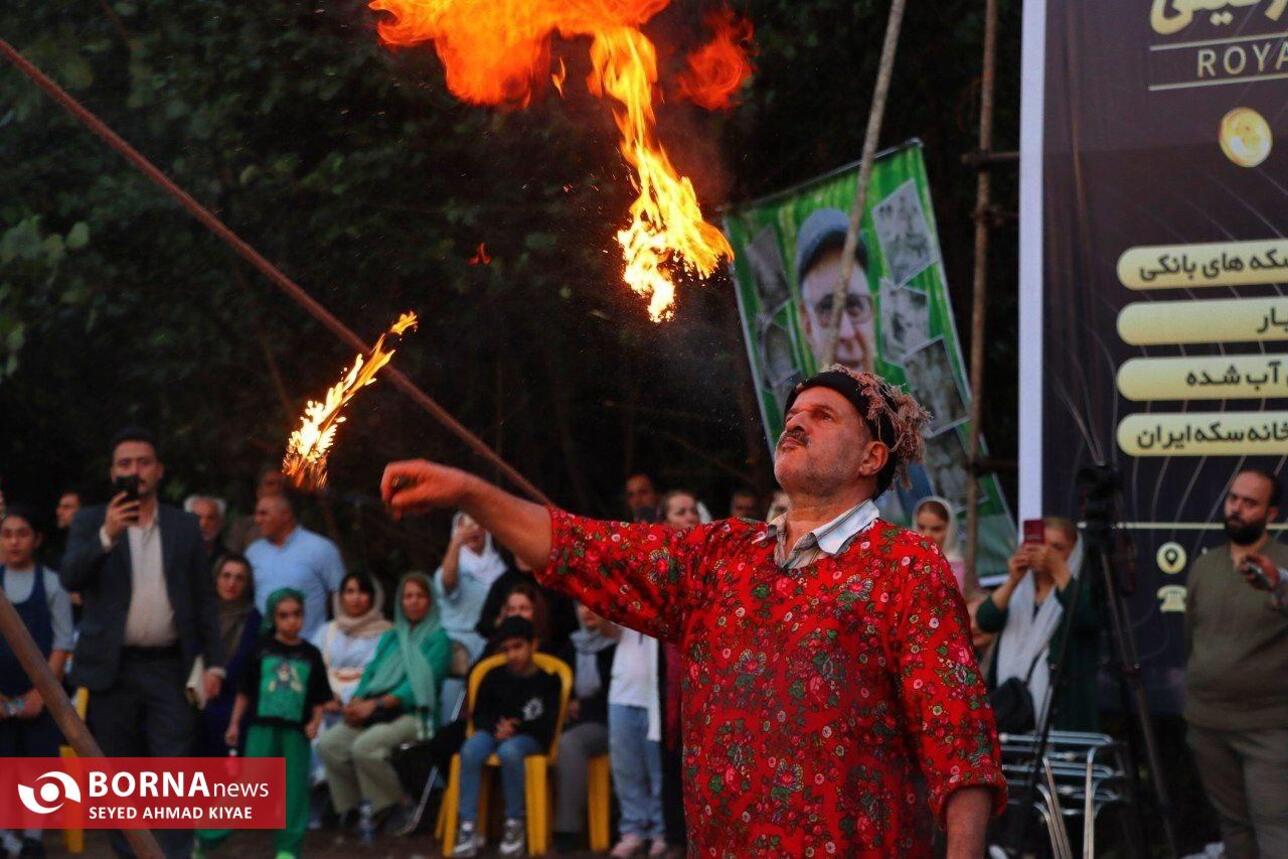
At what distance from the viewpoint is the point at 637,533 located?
3.75 meters

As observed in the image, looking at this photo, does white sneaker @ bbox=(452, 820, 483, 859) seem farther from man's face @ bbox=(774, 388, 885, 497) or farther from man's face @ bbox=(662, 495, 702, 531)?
man's face @ bbox=(774, 388, 885, 497)

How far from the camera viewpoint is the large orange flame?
20.5 ft

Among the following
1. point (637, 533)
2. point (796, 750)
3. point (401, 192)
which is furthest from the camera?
point (401, 192)

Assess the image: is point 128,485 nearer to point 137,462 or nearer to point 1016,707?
point 137,462

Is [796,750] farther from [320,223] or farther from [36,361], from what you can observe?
[36,361]

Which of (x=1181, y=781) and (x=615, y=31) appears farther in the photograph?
(x=1181, y=781)

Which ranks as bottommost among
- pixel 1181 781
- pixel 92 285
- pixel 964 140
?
pixel 1181 781

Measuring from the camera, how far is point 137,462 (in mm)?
7246

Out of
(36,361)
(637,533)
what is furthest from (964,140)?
(637,533)

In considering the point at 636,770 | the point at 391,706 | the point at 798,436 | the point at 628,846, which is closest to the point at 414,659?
the point at 391,706

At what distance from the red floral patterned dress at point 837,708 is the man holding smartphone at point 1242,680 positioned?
3.60 metres

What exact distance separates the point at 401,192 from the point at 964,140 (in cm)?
380

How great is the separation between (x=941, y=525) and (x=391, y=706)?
278 centimetres

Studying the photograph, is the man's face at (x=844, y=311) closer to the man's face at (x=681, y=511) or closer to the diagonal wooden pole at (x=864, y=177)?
the diagonal wooden pole at (x=864, y=177)
